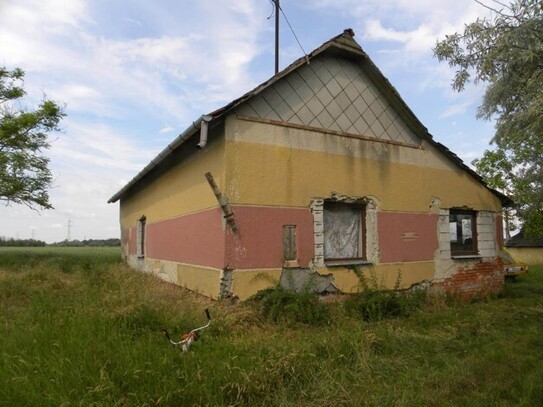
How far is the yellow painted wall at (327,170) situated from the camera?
21.3ft

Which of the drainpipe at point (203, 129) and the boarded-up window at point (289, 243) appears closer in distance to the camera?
the drainpipe at point (203, 129)

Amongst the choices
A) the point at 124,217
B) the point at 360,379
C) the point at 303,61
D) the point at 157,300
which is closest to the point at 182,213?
the point at 157,300

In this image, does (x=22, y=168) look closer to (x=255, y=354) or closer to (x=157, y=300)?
(x=157, y=300)

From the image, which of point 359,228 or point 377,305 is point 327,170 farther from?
point 377,305

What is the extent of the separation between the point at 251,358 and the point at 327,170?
4.20 meters

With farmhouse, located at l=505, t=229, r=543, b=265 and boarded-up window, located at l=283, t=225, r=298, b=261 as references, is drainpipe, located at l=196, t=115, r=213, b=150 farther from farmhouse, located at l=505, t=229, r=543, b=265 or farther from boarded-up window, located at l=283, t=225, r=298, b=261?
farmhouse, located at l=505, t=229, r=543, b=265

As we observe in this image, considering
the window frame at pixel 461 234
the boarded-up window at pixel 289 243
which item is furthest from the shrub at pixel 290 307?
the window frame at pixel 461 234

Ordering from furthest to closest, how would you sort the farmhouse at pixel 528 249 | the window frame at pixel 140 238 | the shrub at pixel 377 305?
1. the farmhouse at pixel 528 249
2. the window frame at pixel 140 238
3. the shrub at pixel 377 305

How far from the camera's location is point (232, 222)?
246 inches

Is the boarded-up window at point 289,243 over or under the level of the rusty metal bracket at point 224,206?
under

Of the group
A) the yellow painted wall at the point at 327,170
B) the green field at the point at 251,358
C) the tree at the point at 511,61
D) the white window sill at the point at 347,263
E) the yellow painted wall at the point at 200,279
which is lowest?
the green field at the point at 251,358

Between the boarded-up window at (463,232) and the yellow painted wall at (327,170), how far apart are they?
1.08 ft

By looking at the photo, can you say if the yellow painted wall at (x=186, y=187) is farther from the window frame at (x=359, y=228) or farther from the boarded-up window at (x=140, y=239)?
the window frame at (x=359, y=228)

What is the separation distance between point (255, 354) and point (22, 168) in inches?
705
